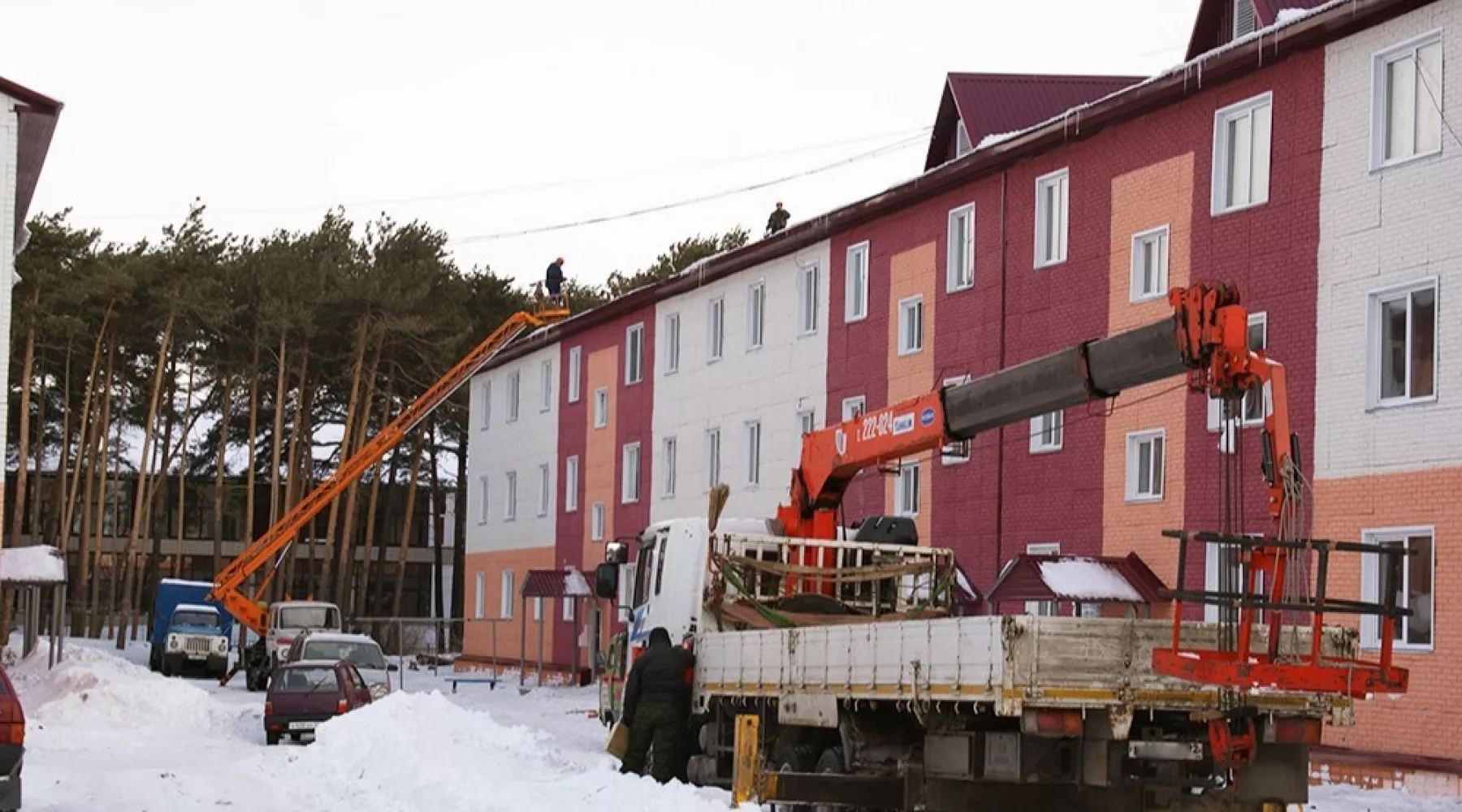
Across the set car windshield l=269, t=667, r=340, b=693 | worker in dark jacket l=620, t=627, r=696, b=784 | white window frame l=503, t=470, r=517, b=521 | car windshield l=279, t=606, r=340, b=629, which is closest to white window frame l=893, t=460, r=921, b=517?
car windshield l=269, t=667, r=340, b=693

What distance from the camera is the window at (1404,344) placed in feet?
80.5

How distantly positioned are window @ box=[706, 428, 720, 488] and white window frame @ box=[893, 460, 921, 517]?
8.86 m

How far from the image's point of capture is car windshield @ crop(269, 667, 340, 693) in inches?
1234

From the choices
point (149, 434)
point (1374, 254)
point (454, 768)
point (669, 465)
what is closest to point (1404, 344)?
point (1374, 254)

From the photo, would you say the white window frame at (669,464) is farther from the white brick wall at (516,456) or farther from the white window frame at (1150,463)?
the white window frame at (1150,463)

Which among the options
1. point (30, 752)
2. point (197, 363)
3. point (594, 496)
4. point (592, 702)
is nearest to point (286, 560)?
point (197, 363)

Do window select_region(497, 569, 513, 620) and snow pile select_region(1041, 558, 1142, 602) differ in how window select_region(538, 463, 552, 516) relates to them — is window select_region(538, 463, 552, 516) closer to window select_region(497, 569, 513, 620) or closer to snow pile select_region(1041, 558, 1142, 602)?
window select_region(497, 569, 513, 620)

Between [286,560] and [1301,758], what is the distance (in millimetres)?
73369

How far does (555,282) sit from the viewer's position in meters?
58.6

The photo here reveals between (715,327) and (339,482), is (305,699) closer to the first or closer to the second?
(715,327)

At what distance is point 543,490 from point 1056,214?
28226 mm

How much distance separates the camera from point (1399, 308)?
25094 mm

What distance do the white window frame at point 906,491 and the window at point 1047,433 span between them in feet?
13.3

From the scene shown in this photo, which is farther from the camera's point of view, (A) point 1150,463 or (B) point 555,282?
(B) point 555,282
